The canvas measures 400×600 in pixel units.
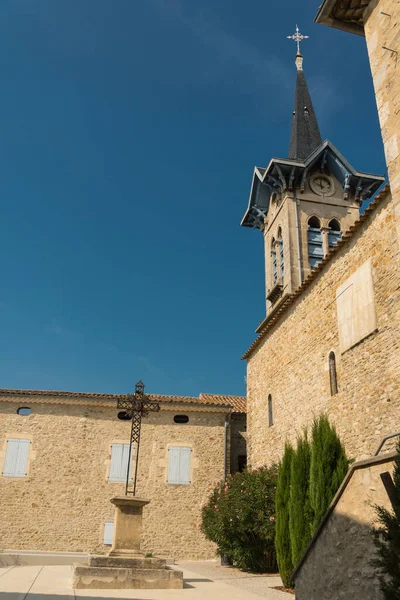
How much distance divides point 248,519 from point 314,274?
20.8 ft

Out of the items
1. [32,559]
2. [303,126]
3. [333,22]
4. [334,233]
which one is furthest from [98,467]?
[303,126]

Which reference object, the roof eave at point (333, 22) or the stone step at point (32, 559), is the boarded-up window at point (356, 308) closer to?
the roof eave at point (333, 22)

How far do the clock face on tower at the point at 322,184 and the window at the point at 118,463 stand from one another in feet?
41.6

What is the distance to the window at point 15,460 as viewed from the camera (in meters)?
17.8

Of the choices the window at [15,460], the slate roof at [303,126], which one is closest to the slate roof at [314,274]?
the window at [15,460]

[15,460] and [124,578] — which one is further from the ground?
[15,460]

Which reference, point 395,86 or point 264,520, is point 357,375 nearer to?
point 264,520

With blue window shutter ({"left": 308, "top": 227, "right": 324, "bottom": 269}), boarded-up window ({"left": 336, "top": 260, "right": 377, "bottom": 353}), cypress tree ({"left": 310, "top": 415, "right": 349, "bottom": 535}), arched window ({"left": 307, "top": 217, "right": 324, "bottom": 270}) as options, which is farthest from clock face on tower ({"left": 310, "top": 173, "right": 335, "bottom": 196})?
cypress tree ({"left": 310, "top": 415, "right": 349, "bottom": 535})

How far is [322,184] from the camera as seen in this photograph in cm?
2056

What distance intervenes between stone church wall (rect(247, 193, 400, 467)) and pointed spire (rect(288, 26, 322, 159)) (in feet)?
34.5

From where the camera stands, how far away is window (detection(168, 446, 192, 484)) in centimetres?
1850

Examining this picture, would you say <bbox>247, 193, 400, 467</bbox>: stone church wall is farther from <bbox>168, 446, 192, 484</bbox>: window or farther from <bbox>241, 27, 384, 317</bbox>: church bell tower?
<bbox>241, 27, 384, 317</bbox>: church bell tower

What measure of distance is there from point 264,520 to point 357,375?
4702 mm

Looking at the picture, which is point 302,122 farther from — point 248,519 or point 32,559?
point 32,559
